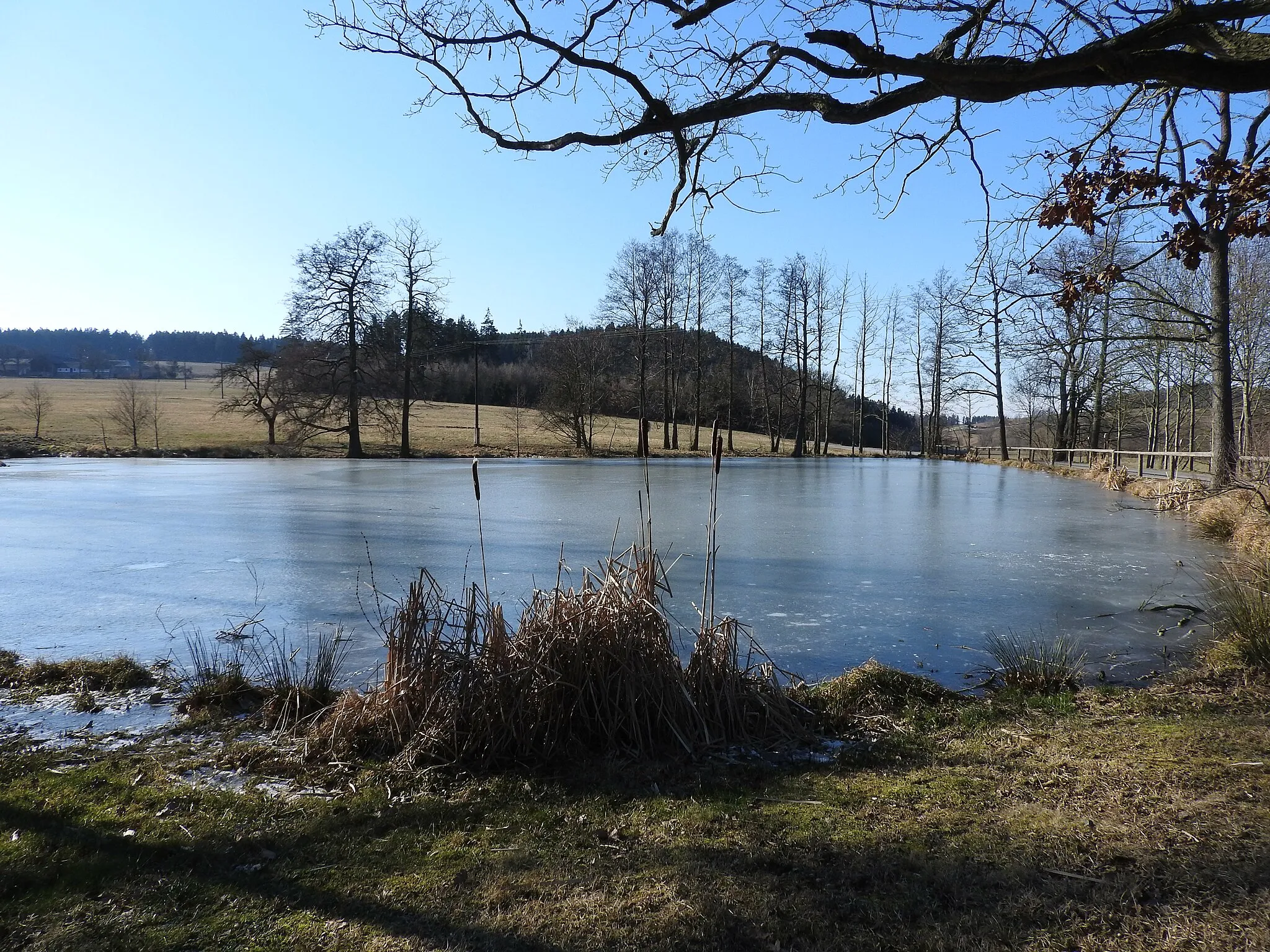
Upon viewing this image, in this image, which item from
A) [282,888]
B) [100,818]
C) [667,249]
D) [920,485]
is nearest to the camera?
[282,888]

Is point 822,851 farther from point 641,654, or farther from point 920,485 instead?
point 920,485

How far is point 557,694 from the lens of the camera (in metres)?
3.82

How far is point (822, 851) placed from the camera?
2625mm

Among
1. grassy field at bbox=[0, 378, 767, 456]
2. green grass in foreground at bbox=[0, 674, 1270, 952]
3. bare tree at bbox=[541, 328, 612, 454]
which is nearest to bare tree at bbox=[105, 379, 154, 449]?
grassy field at bbox=[0, 378, 767, 456]

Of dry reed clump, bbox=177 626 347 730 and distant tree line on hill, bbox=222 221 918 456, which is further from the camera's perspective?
distant tree line on hill, bbox=222 221 918 456

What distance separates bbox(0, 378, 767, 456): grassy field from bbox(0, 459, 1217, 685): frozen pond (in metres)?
18.6

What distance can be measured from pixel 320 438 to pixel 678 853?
40645 mm

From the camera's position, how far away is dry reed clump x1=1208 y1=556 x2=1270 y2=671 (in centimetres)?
474

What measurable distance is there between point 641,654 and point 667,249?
43035mm

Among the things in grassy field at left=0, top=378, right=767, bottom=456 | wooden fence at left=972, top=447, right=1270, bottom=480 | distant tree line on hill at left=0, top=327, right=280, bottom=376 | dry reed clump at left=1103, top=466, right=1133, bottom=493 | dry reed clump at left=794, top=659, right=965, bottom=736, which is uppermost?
distant tree line on hill at left=0, top=327, right=280, bottom=376

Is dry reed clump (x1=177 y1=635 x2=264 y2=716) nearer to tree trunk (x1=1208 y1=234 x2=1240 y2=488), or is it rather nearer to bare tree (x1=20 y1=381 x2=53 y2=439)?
tree trunk (x1=1208 y1=234 x2=1240 y2=488)

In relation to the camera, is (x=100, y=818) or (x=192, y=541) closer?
(x=100, y=818)

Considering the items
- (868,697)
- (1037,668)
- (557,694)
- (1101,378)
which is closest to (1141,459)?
(1101,378)

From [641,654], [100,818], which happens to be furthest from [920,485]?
[100,818]
